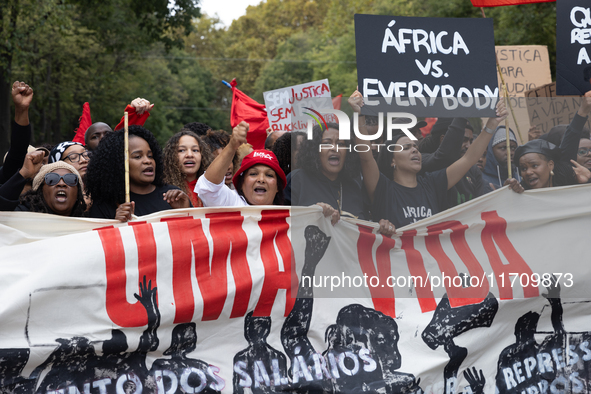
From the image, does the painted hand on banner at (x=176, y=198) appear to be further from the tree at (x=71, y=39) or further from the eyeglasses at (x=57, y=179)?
the tree at (x=71, y=39)

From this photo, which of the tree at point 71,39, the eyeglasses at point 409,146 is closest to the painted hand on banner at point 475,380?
the eyeglasses at point 409,146

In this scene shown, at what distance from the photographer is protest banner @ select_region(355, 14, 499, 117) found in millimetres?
4676

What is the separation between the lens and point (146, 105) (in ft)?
15.6

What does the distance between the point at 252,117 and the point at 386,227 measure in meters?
3.80

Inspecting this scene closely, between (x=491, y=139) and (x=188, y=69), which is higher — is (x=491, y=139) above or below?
below

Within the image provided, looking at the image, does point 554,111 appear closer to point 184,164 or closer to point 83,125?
point 184,164

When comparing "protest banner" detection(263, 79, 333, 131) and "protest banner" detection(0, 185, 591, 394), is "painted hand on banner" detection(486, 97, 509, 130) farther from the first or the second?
"protest banner" detection(263, 79, 333, 131)

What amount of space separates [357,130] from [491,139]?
913 mm

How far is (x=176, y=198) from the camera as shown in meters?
4.27

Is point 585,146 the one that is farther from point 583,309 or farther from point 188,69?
point 188,69

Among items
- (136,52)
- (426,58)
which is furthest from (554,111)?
(136,52)

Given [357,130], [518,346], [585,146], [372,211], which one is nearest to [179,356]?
[372,211]

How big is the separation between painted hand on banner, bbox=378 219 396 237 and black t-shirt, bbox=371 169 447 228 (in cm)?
2

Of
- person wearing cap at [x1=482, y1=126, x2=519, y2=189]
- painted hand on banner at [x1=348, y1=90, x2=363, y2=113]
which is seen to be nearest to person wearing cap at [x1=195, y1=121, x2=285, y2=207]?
painted hand on banner at [x1=348, y1=90, x2=363, y2=113]
